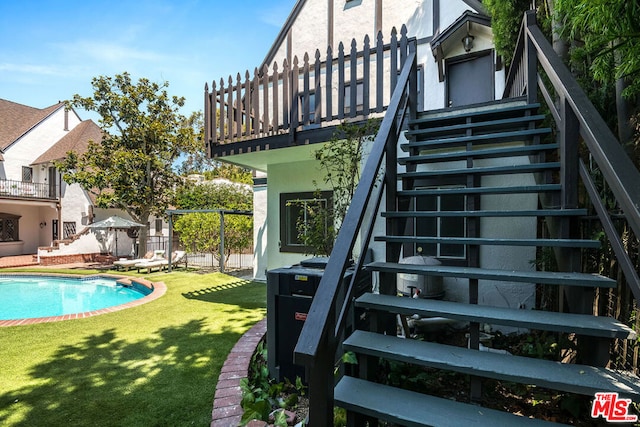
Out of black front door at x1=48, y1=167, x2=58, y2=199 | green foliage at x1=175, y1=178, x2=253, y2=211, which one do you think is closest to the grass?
green foliage at x1=175, y1=178, x2=253, y2=211

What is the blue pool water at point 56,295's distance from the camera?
7316 mm

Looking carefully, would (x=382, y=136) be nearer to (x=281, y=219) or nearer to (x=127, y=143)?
(x=281, y=219)

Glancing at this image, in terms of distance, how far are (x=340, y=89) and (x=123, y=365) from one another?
4.28 metres

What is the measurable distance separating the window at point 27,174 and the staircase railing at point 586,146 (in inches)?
864

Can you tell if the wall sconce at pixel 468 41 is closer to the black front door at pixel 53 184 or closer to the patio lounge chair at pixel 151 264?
the patio lounge chair at pixel 151 264

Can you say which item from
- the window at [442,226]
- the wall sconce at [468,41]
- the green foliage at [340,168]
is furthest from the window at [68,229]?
the wall sconce at [468,41]

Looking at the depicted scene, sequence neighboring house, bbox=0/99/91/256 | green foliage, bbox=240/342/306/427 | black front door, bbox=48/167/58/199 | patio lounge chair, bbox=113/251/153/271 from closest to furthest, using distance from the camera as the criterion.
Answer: green foliage, bbox=240/342/306/427, patio lounge chair, bbox=113/251/153/271, neighboring house, bbox=0/99/91/256, black front door, bbox=48/167/58/199

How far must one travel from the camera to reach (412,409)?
5.41 feet

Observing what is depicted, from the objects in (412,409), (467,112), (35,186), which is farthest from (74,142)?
(412,409)

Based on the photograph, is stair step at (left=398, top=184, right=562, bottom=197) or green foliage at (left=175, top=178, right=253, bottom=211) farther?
green foliage at (left=175, top=178, right=253, bottom=211)

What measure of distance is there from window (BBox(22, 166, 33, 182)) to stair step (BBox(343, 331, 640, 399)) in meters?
21.5

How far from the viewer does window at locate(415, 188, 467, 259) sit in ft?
14.2

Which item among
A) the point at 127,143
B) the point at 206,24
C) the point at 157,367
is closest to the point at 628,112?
the point at 157,367

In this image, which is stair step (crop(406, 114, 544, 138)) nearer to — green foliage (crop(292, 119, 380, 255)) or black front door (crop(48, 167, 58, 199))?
green foliage (crop(292, 119, 380, 255))
